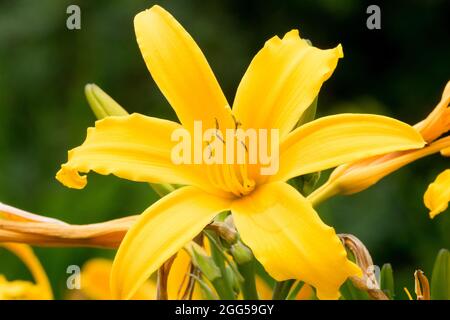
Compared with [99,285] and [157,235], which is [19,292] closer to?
[99,285]

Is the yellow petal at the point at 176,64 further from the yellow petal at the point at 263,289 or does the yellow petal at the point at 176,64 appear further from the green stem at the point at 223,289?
the yellow petal at the point at 263,289

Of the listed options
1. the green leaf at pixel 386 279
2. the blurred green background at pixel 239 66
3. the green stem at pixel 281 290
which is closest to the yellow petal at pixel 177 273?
the green stem at pixel 281 290

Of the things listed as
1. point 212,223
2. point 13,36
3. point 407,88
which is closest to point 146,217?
point 212,223

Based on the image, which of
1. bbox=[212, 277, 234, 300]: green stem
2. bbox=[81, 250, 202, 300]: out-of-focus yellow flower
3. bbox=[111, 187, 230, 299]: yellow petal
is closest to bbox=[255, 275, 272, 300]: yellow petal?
bbox=[81, 250, 202, 300]: out-of-focus yellow flower

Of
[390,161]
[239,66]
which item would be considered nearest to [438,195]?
[390,161]

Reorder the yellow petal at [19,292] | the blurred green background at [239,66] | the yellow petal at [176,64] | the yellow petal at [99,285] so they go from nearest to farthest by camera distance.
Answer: the yellow petal at [176,64]
the yellow petal at [19,292]
the yellow petal at [99,285]
the blurred green background at [239,66]

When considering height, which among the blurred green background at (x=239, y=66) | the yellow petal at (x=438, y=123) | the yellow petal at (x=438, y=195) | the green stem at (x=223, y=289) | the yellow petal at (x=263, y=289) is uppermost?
the blurred green background at (x=239, y=66)

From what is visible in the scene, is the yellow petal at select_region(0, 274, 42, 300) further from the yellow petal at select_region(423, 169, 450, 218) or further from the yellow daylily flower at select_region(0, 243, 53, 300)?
the yellow petal at select_region(423, 169, 450, 218)
